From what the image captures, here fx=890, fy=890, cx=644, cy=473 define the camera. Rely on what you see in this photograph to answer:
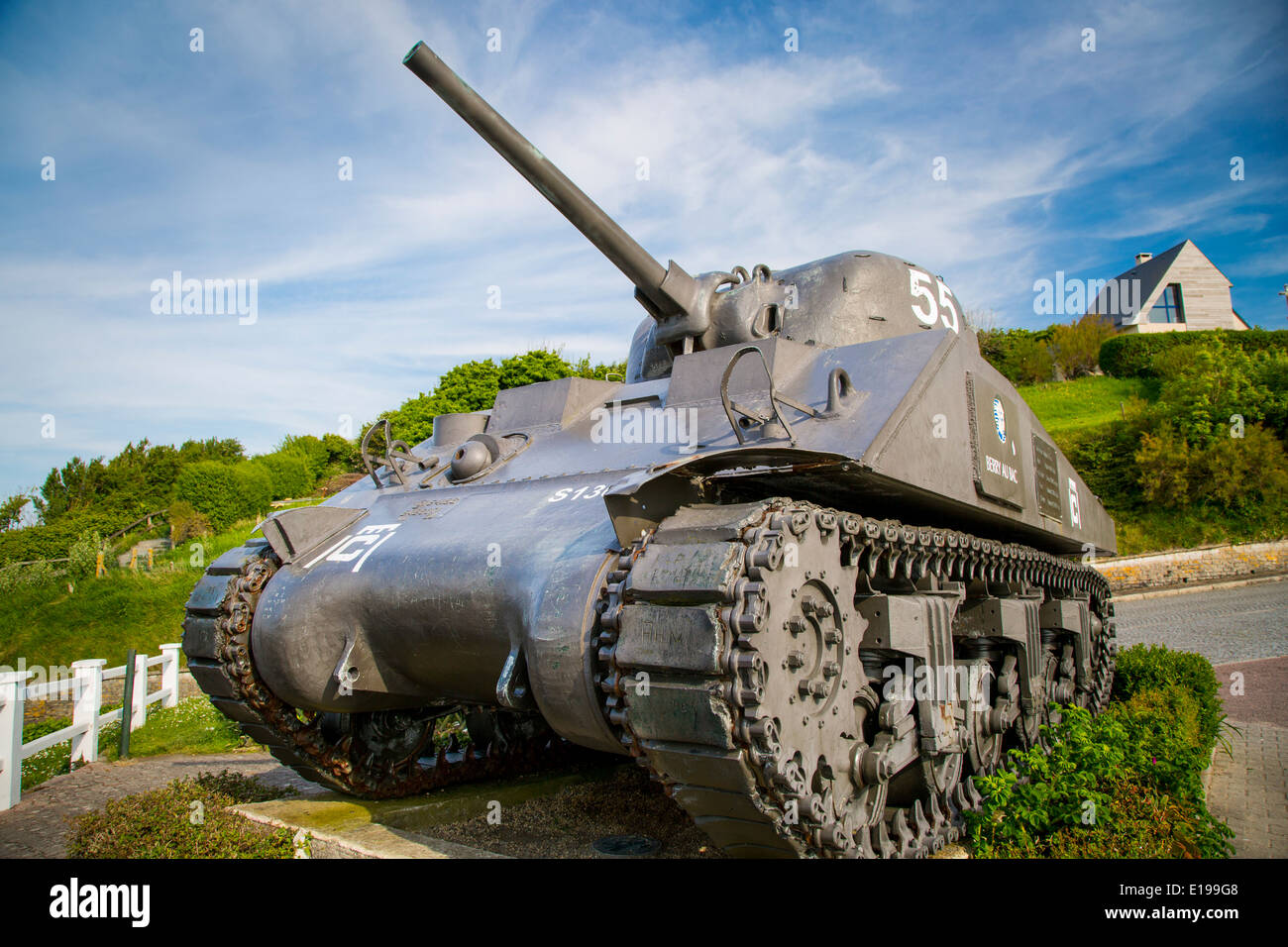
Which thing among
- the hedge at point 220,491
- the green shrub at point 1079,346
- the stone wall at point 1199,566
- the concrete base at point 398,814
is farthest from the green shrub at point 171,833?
the green shrub at point 1079,346

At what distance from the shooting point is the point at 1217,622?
16094 millimetres

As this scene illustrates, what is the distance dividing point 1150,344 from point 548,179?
3946 cm

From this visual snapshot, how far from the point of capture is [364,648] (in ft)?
16.5

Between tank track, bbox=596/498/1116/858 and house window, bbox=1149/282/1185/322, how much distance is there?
153 ft

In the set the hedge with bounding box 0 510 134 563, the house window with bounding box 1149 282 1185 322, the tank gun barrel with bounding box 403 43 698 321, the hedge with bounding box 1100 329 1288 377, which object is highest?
the house window with bounding box 1149 282 1185 322

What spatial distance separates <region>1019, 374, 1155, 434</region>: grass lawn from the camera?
106 feet

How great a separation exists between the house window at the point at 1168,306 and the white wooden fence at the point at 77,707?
45615 mm

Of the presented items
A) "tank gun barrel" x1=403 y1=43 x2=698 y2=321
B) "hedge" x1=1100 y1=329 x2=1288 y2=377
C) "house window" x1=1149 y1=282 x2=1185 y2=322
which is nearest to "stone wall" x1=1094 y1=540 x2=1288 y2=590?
"hedge" x1=1100 y1=329 x2=1288 y2=377

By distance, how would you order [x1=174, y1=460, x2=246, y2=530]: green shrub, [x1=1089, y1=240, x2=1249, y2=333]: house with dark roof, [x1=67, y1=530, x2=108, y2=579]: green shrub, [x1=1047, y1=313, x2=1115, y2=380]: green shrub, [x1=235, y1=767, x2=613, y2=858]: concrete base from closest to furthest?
[x1=235, y1=767, x2=613, y2=858]: concrete base < [x1=67, y1=530, x2=108, y2=579]: green shrub < [x1=174, y1=460, x2=246, y2=530]: green shrub < [x1=1047, y1=313, x2=1115, y2=380]: green shrub < [x1=1089, y1=240, x2=1249, y2=333]: house with dark roof

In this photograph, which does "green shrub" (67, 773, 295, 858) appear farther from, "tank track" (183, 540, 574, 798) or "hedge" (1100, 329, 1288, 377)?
"hedge" (1100, 329, 1288, 377)

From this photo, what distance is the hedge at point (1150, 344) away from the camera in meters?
36.6

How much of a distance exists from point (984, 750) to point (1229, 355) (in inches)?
1157

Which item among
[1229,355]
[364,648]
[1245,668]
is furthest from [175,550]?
[1229,355]
